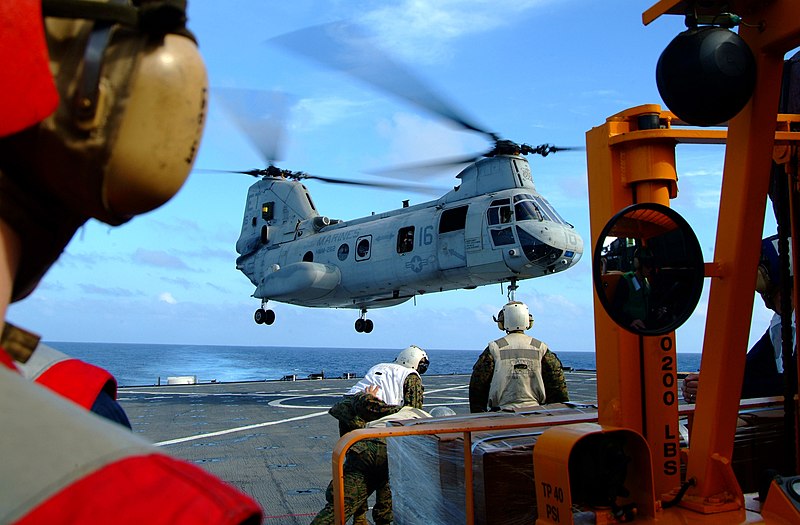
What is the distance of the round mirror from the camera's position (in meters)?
2.13

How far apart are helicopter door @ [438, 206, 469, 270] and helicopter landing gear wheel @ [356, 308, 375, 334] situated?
7.09m

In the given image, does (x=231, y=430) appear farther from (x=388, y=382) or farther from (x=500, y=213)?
(x=500, y=213)

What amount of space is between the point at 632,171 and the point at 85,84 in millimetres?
2172

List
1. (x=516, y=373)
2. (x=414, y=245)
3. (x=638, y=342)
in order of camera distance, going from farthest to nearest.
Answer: (x=414, y=245), (x=516, y=373), (x=638, y=342)

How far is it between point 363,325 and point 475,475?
2165 cm

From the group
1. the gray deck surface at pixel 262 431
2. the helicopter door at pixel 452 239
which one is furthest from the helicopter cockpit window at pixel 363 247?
the gray deck surface at pixel 262 431

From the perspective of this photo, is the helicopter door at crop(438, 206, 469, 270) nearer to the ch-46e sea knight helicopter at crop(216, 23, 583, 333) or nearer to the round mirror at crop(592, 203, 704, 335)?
the ch-46e sea knight helicopter at crop(216, 23, 583, 333)

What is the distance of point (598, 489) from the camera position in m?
2.38

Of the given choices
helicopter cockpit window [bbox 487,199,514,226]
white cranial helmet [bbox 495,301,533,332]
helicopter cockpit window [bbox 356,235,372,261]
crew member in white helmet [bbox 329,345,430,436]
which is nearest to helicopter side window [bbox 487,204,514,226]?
helicopter cockpit window [bbox 487,199,514,226]

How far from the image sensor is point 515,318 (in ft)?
18.3

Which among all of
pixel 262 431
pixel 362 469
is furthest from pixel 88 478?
pixel 262 431

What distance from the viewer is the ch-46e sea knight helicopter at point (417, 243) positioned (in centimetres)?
1664

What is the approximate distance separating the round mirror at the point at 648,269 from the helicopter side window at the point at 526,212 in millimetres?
14394

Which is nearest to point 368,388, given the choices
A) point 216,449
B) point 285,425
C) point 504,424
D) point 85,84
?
point 504,424
